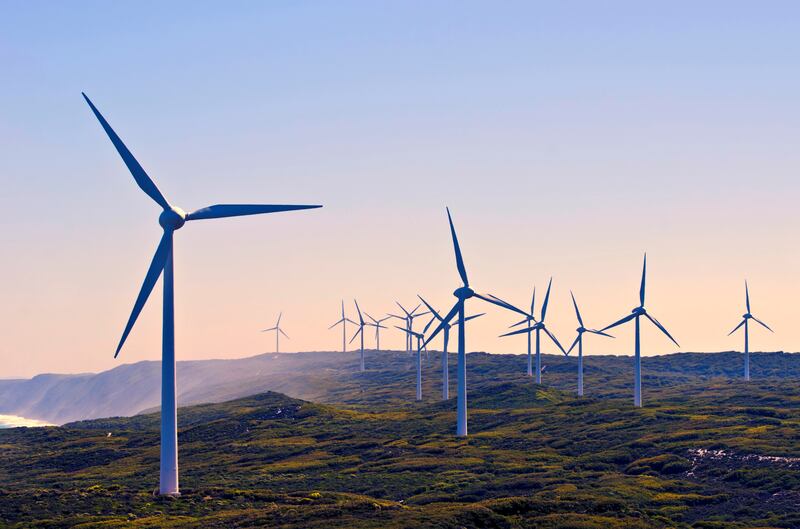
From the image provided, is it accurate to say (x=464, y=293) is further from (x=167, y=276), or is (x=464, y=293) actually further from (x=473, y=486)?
(x=167, y=276)

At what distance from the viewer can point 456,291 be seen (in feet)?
607

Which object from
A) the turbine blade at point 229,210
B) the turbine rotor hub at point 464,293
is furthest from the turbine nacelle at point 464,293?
the turbine blade at point 229,210

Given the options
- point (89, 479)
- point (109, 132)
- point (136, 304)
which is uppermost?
point (109, 132)

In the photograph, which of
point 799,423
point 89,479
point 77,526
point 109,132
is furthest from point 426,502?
point 799,423

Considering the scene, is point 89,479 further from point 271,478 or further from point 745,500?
point 745,500

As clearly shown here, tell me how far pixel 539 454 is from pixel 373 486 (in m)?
37.8

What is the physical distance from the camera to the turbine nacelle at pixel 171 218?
4604 inches

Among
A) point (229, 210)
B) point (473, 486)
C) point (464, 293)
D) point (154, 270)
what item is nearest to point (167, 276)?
point (154, 270)

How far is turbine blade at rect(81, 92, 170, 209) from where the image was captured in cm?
11856

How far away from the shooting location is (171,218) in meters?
117

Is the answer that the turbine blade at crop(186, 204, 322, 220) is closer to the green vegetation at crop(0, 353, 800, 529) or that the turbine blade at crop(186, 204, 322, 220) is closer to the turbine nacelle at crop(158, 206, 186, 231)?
the turbine nacelle at crop(158, 206, 186, 231)

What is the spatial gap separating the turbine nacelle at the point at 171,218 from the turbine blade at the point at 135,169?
108cm

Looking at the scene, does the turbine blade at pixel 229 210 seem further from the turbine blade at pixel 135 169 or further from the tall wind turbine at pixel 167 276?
the turbine blade at pixel 135 169

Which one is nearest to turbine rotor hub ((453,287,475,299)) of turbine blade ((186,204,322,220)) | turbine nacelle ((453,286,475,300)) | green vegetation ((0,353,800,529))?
turbine nacelle ((453,286,475,300))
